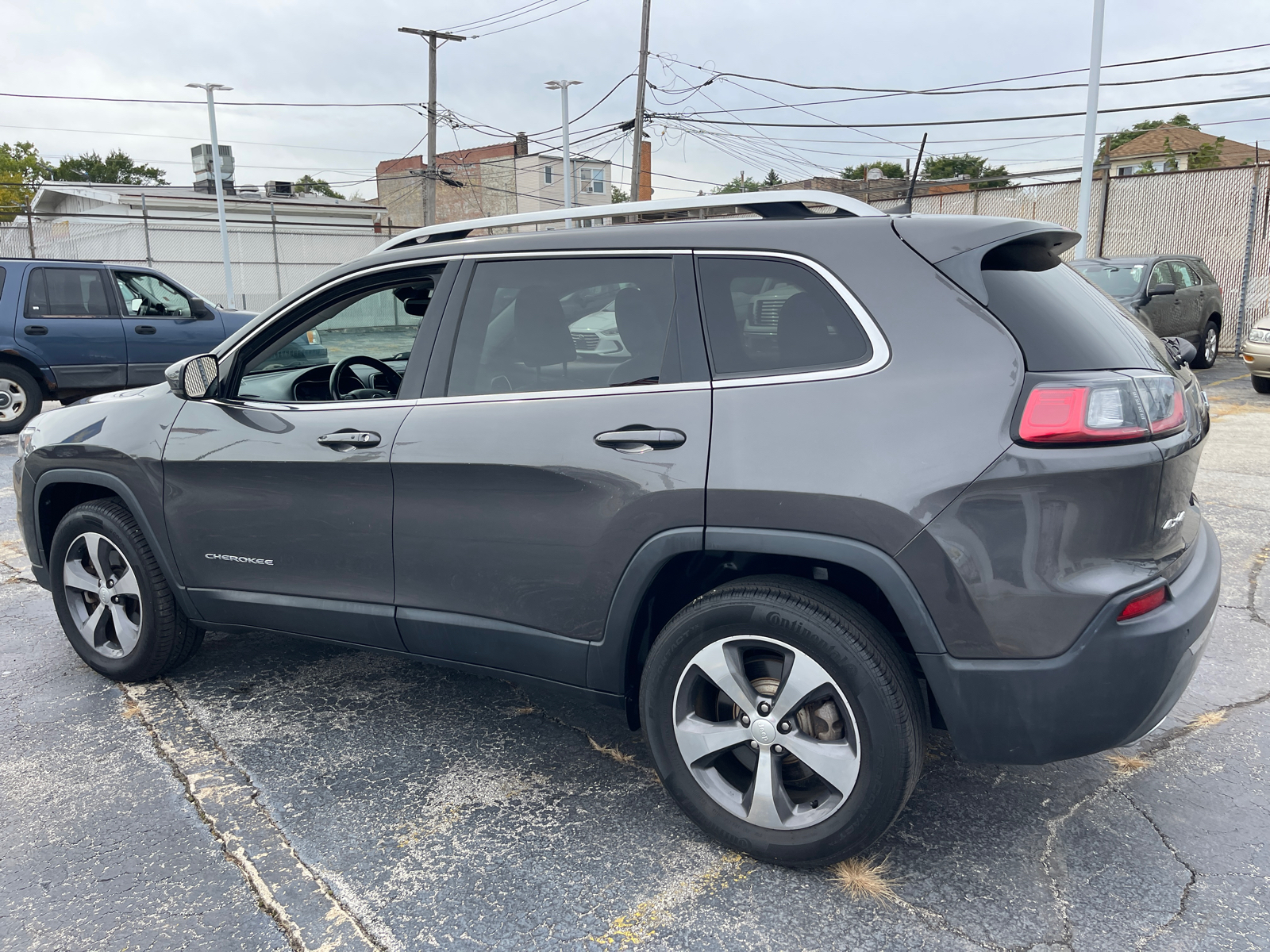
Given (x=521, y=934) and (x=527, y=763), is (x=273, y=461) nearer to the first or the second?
(x=527, y=763)

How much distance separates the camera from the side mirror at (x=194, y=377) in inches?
135

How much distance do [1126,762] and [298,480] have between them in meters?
2.89

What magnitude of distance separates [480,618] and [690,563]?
0.71m

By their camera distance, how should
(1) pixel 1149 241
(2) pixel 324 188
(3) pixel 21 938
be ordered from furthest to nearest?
(2) pixel 324 188
(1) pixel 1149 241
(3) pixel 21 938

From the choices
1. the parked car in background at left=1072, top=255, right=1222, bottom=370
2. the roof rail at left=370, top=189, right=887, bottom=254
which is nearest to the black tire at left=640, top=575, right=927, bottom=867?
the roof rail at left=370, top=189, right=887, bottom=254

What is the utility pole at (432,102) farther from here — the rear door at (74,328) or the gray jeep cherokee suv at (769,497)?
the gray jeep cherokee suv at (769,497)

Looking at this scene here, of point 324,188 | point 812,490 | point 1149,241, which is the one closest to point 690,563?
point 812,490

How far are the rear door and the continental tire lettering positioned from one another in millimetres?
8456

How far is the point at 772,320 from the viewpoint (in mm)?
2570

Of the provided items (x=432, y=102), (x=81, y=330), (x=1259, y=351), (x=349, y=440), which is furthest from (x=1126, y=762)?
Result: (x=432, y=102)

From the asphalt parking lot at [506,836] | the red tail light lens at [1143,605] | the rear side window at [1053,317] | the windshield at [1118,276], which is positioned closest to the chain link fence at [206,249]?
the windshield at [1118,276]

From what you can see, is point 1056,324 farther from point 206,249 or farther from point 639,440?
point 206,249

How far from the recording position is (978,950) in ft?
7.40

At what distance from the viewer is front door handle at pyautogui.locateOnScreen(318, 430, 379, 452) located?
309 cm
